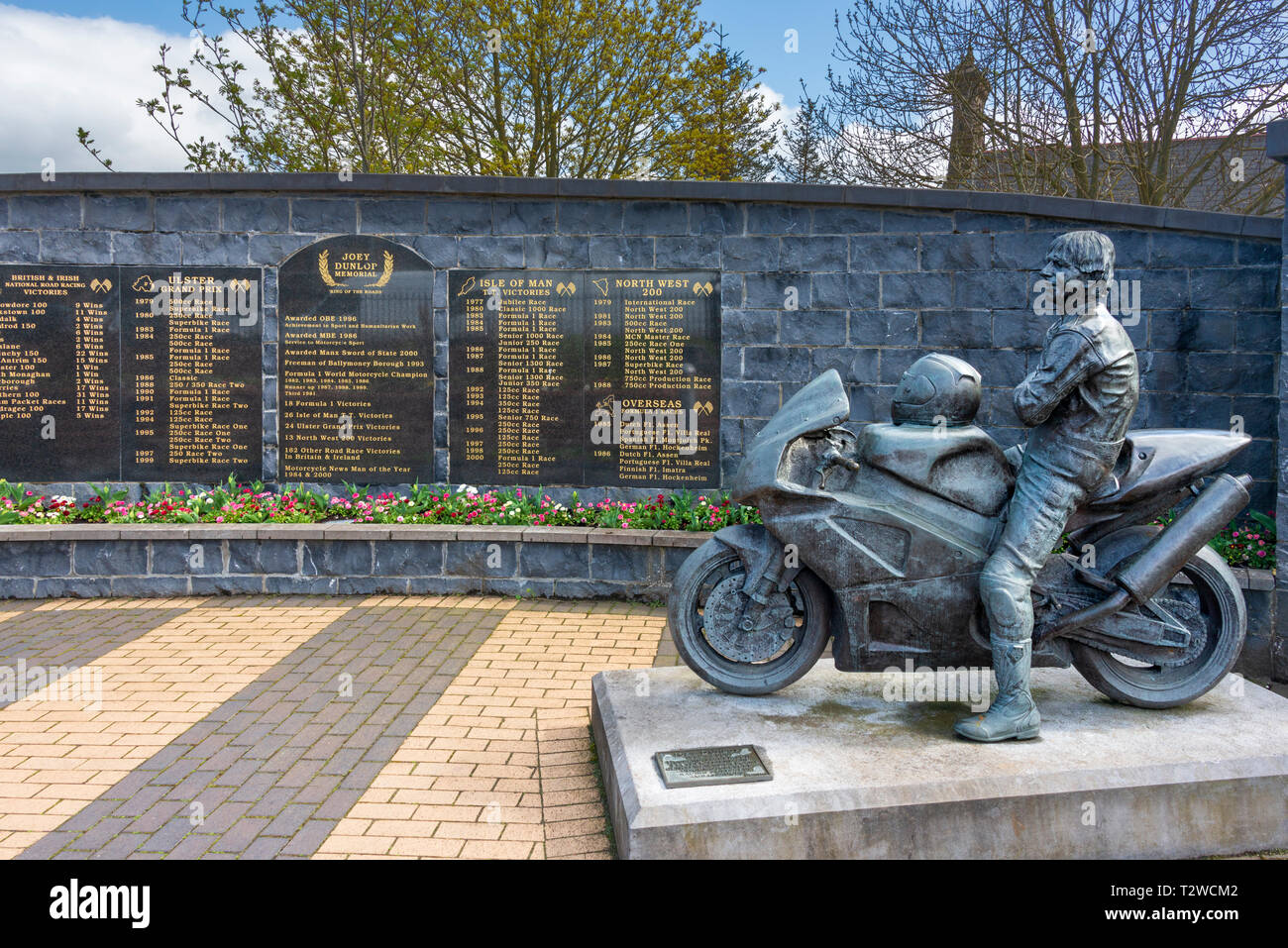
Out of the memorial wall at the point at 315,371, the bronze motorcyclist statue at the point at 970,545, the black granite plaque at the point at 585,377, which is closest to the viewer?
the bronze motorcyclist statue at the point at 970,545

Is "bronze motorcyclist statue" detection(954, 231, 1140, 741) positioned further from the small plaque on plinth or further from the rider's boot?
the small plaque on plinth

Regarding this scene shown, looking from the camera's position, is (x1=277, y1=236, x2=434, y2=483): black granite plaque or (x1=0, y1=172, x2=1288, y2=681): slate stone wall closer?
(x1=0, y1=172, x2=1288, y2=681): slate stone wall

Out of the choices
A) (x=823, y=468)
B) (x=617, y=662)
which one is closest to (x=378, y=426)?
(x=617, y=662)

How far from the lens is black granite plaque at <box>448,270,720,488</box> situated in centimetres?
859

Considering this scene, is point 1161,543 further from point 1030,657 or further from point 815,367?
point 815,367

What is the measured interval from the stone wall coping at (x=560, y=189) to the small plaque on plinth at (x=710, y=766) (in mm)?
5843

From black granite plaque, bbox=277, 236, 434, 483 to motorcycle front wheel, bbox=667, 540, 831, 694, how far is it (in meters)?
4.97

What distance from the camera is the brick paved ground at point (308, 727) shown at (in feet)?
12.3

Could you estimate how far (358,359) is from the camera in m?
8.78

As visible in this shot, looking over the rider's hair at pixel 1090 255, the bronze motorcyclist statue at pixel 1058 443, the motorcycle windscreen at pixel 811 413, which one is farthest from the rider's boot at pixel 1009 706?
the rider's hair at pixel 1090 255

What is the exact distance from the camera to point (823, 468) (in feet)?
14.1

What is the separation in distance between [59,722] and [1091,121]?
1295 cm

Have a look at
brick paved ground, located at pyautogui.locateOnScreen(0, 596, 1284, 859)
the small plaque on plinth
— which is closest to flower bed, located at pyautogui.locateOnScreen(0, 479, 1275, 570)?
brick paved ground, located at pyautogui.locateOnScreen(0, 596, 1284, 859)

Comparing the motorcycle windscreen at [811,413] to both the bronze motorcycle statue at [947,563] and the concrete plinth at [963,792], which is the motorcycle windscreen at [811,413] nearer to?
the bronze motorcycle statue at [947,563]
